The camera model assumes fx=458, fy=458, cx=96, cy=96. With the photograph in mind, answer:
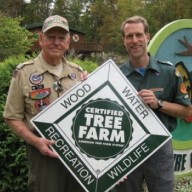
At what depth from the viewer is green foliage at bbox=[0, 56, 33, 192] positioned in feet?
15.1

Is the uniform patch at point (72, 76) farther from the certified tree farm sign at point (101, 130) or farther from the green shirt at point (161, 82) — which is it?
the green shirt at point (161, 82)

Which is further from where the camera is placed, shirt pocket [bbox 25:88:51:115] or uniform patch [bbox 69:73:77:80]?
uniform patch [bbox 69:73:77:80]

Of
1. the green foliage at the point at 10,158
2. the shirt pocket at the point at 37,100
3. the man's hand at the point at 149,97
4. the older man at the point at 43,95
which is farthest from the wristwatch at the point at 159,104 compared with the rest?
the green foliage at the point at 10,158

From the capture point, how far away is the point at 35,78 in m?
3.19

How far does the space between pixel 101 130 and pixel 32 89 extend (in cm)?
55

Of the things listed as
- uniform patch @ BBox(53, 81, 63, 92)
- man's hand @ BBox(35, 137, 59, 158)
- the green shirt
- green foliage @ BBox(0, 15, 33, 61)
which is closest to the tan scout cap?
uniform patch @ BBox(53, 81, 63, 92)

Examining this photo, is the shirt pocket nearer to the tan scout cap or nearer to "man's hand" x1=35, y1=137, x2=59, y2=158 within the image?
"man's hand" x1=35, y1=137, x2=59, y2=158

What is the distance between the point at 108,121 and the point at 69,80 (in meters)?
0.42

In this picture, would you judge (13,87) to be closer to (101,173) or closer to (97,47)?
(101,173)

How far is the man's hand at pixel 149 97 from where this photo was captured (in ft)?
10.4

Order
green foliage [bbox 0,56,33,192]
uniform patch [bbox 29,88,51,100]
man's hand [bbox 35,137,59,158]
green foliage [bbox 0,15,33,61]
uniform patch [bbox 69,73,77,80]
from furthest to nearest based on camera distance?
green foliage [bbox 0,15,33,61], green foliage [bbox 0,56,33,192], uniform patch [bbox 69,73,77,80], uniform patch [bbox 29,88,51,100], man's hand [bbox 35,137,59,158]

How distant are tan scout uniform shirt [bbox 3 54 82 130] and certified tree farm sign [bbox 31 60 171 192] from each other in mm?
99

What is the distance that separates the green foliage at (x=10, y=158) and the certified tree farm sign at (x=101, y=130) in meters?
1.56

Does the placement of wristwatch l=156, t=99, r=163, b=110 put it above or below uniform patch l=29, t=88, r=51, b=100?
below
